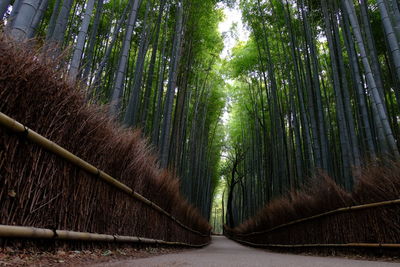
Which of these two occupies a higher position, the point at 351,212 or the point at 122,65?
the point at 122,65

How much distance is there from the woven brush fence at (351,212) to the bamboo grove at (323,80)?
0.29 metres

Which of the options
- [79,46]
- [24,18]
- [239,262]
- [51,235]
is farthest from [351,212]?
[24,18]

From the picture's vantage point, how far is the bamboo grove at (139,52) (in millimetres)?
2357

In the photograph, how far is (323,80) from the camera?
22.1 ft

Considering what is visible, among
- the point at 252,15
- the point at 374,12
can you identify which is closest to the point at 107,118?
the point at 252,15

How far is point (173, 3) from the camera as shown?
6793mm

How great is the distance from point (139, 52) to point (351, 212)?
374 centimetres

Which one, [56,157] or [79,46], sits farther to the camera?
[79,46]

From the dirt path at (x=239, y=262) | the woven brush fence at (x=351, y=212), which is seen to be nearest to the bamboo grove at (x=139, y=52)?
the dirt path at (x=239, y=262)

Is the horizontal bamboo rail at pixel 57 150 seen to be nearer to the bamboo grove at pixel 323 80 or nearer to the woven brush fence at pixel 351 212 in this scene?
the woven brush fence at pixel 351 212

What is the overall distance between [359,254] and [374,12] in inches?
247

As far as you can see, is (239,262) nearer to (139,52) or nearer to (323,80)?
(139,52)

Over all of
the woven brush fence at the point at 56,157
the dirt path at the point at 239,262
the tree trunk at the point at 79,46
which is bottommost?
the dirt path at the point at 239,262

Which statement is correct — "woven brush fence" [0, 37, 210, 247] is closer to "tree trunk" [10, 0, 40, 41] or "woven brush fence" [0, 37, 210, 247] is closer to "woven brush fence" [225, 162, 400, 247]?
"tree trunk" [10, 0, 40, 41]
